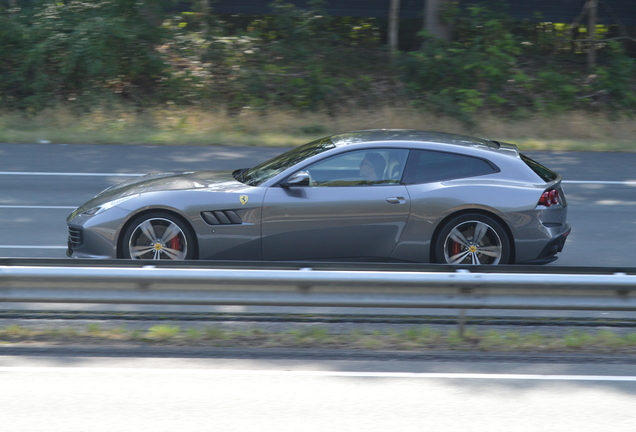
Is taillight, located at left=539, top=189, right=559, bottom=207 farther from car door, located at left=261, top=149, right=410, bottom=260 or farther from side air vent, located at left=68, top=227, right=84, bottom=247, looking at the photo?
side air vent, located at left=68, top=227, right=84, bottom=247

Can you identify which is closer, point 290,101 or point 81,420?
point 81,420

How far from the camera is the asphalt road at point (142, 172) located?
8.46m

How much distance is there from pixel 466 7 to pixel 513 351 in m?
17.8

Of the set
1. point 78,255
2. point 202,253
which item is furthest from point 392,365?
point 78,255

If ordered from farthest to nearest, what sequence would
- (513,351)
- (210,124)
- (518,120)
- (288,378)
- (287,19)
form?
(287,19), (518,120), (210,124), (513,351), (288,378)

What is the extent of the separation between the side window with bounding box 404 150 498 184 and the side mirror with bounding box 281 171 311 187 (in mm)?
947

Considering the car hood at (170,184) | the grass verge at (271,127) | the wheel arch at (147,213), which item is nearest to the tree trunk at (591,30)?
the grass verge at (271,127)

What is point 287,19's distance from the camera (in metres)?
21.4

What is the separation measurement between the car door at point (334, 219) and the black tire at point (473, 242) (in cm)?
45

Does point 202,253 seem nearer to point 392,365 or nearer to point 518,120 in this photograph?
point 392,365

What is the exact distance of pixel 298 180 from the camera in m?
6.77

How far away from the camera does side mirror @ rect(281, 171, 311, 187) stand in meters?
6.78

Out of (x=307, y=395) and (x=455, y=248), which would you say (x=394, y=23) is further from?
(x=307, y=395)

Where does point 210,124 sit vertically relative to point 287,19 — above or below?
below
